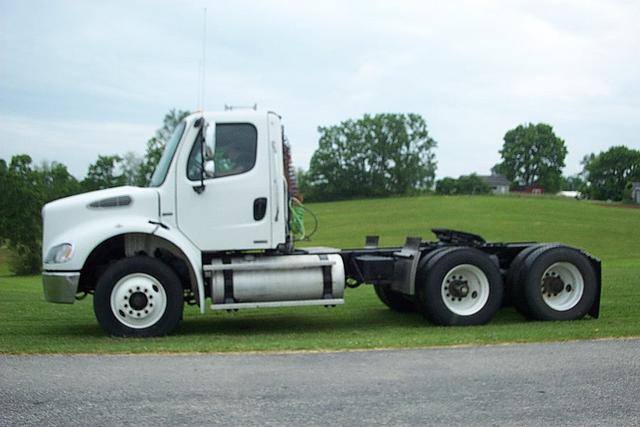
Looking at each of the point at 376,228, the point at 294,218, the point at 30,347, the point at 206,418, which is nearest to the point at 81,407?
the point at 206,418

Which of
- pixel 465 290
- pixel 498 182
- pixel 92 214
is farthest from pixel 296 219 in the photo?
pixel 498 182

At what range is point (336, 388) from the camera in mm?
6547

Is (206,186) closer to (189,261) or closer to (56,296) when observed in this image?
(189,261)

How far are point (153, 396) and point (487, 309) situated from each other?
598 cm

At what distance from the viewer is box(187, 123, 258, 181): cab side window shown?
10.2 m

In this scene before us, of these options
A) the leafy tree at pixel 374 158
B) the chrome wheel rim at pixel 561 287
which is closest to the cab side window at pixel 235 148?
the chrome wheel rim at pixel 561 287

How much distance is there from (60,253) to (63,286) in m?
0.45

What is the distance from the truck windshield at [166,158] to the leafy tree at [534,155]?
105 m

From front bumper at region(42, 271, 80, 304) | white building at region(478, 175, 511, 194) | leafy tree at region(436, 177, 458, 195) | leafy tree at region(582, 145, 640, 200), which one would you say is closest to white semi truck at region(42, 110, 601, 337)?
front bumper at region(42, 271, 80, 304)

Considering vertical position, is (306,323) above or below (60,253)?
below

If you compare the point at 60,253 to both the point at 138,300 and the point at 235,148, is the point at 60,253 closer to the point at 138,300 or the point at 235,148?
the point at 138,300

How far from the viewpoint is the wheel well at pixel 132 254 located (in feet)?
33.7

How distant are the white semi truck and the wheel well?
20mm

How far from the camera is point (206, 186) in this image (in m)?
10.1
